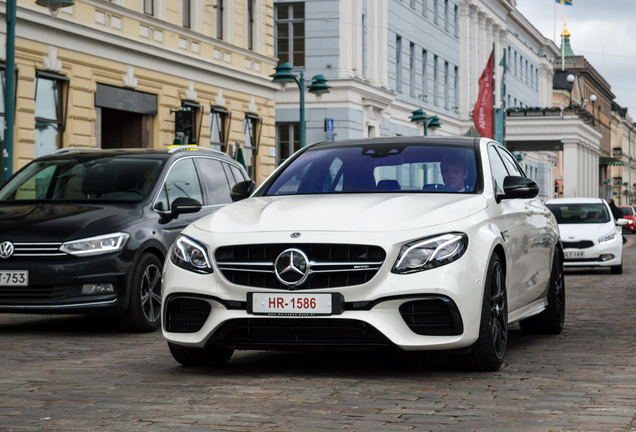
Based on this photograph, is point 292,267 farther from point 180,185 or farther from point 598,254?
point 598,254

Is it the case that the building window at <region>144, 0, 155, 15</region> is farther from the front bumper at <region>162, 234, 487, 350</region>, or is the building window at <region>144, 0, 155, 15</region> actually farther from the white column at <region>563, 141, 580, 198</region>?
the white column at <region>563, 141, 580, 198</region>

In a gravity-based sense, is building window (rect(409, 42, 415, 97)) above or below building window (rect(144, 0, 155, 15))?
above

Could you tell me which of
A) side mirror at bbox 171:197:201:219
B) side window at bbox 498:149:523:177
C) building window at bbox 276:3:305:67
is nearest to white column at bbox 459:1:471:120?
building window at bbox 276:3:305:67

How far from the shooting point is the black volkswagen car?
9102 millimetres

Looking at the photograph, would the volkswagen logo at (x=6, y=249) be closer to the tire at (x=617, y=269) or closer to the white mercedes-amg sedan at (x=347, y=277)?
the white mercedes-amg sedan at (x=347, y=277)

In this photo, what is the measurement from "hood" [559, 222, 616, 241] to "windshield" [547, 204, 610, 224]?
272 mm

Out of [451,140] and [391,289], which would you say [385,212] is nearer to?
[391,289]

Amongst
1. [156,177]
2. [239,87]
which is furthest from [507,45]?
[156,177]

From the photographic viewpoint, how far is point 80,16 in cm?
2327

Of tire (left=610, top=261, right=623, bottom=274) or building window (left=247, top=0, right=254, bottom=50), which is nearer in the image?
tire (left=610, top=261, right=623, bottom=274)

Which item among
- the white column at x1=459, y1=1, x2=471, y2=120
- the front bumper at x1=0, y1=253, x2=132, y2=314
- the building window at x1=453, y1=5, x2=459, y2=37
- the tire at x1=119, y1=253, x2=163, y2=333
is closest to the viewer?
the front bumper at x1=0, y1=253, x2=132, y2=314

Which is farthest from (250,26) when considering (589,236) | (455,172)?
(455,172)

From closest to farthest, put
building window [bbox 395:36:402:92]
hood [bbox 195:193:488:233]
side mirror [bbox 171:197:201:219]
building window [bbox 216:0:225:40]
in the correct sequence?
hood [bbox 195:193:488:233]
side mirror [bbox 171:197:201:219]
building window [bbox 216:0:225:40]
building window [bbox 395:36:402:92]

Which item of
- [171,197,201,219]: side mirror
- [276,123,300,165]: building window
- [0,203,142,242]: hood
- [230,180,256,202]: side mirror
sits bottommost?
[0,203,142,242]: hood
